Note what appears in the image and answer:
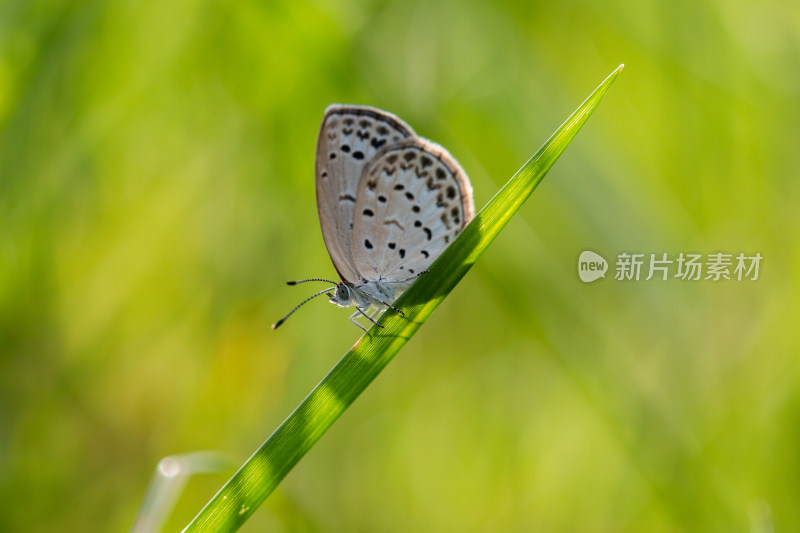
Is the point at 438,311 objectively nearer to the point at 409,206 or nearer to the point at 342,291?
the point at 342,291

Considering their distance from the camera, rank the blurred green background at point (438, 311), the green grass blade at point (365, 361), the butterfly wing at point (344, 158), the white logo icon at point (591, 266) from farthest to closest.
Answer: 1. the white logo icon at point (591, 266)
2. the blurred green background at point (438, 311)
3. the butterfly wing at point (344, 158)
4. the green grass blade at point (365, 361)

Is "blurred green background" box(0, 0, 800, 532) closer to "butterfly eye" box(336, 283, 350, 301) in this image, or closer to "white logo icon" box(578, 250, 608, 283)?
"white logo icon" box(578, 250, 608, 283)

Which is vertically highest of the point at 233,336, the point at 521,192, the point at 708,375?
the point at 708,375

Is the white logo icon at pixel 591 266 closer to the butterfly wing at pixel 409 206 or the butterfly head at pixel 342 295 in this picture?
the butterfly wing at pixel 409 206

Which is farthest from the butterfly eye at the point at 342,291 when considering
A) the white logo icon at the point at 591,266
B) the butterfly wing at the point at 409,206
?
the white logo icon at the point at 591,266

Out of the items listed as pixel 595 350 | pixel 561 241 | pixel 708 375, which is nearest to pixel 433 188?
pixel 595 350

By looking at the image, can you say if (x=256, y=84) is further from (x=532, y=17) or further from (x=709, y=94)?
(x=709, y=94)
